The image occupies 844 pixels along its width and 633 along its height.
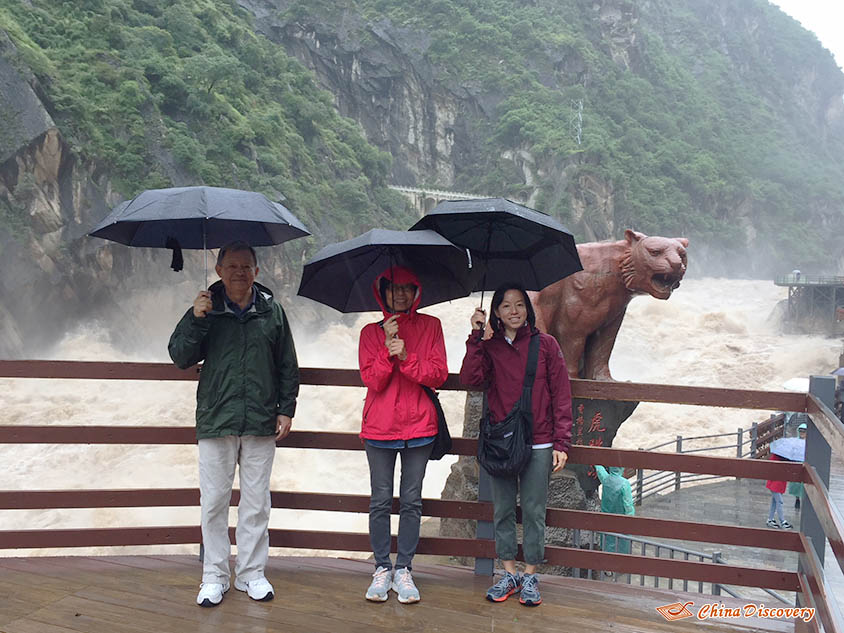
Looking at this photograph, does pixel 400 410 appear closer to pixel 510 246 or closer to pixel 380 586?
pixel 380 586

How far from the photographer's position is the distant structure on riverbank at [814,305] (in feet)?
111

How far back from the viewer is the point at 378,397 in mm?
2928

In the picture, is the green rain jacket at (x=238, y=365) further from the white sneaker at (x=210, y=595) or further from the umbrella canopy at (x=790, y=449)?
the umbrella canopy at (x=790, y=449)

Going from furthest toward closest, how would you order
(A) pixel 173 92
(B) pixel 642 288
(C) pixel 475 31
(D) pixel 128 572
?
(C) pixel 475 31 → (A) pixel 173 92 → (B) pixel 642 288 → (D) pixel 128 572

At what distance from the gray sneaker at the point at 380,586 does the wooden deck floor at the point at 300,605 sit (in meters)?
0.04

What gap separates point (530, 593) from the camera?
2910mm

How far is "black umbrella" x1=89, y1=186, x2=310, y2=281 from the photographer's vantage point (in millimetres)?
2670

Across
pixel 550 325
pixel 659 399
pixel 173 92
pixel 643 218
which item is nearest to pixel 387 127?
pixel 643 218

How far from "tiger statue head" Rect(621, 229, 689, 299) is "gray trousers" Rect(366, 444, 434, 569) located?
379 cm

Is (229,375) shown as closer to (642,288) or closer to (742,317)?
(642,288)

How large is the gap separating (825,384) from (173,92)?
26461 mm

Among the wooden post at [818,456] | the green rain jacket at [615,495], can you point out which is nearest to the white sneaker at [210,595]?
the wooden post at [818,456]

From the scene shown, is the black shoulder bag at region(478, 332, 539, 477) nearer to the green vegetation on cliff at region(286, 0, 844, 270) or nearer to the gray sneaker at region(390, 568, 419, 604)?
the gray sneaker at region(390, 568, 419, 604)

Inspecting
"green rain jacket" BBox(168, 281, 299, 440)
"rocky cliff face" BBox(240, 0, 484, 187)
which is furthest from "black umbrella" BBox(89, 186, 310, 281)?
"rocky cliff face" BBox(240, 0, 484, 187)
